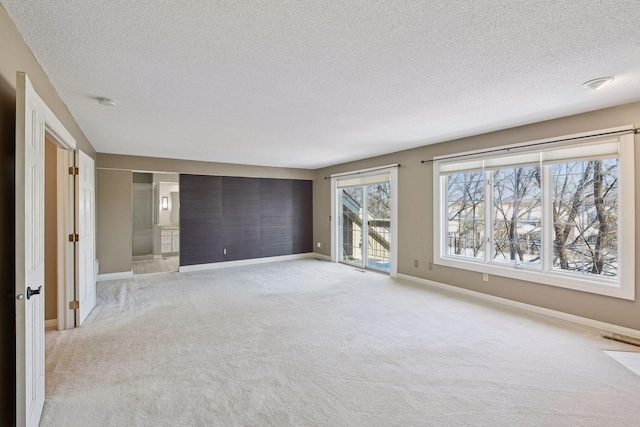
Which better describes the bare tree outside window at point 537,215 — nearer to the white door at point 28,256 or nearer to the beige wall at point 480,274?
the beige wall at point 480,274

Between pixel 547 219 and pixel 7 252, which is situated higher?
pixel 547 219

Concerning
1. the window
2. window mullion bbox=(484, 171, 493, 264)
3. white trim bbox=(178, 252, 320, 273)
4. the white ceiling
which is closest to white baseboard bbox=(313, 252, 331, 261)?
white trim bbox=(178, 252, 320, 273)

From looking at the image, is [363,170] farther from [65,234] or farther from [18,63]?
[18,63]

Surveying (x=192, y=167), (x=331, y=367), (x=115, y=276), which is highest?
(x=192, y=167)

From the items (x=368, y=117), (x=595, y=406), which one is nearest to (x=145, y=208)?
(x=368, y=117)

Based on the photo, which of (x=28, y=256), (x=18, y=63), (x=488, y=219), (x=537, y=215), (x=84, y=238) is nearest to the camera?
(x=28, y=256)

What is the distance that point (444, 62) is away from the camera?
2229 millimetres

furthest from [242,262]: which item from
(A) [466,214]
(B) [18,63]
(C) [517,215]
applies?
(B) [18,63]

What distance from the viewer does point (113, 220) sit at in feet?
19.0

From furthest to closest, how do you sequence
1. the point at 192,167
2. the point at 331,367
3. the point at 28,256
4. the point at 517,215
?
1. the point at 192,167
2. the point at 517,215
3. the point at 331,367
4. the point at 28,256

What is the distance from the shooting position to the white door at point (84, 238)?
3480 millimetres

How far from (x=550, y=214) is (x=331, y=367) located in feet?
10.7

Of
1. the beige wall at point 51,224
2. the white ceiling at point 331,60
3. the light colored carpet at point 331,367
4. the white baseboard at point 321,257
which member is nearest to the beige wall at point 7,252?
the light colored carpet at point 331,367

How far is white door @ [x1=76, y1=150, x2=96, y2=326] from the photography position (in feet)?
11.4
